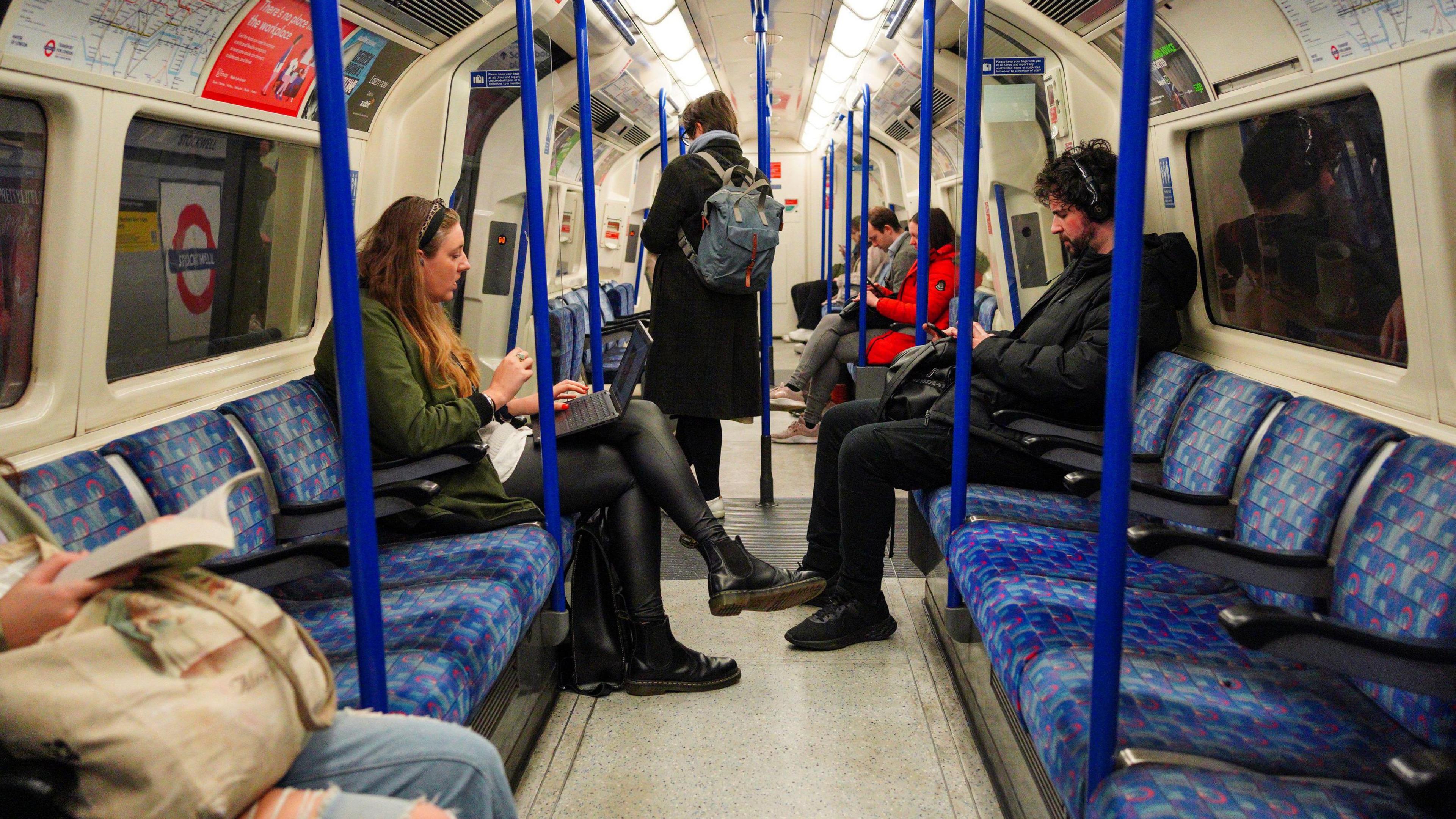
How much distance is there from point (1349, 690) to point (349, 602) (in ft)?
6.86

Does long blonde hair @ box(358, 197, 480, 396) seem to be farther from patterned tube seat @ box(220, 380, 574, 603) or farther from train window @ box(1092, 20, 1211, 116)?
train window @ box(1092, 20, 1211, 116)

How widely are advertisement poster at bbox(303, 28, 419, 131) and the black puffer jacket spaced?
101 inches

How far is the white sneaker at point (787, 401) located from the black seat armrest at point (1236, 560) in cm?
537

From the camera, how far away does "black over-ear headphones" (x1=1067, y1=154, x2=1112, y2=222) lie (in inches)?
134

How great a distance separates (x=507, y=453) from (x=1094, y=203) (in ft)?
6.83

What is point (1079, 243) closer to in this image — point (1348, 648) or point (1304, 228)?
point (1304, 228)

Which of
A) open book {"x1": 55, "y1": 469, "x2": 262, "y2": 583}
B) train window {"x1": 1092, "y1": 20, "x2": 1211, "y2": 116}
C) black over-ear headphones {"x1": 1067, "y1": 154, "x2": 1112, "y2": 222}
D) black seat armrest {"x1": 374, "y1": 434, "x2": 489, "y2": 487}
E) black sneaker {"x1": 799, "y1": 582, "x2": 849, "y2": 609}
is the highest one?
train window {"x1": 1092, "y1": 20, "x2": 1211, "y2": 116}

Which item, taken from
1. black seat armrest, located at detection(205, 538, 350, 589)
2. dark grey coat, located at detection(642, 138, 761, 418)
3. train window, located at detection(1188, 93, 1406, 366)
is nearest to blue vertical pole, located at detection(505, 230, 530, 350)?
dark grey coat, located at detection(642, 138, 761, 418)

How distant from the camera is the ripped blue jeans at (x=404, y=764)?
142 cm

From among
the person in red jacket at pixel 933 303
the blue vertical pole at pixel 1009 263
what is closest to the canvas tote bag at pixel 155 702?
the blue vertical pole at pixel 1009 263

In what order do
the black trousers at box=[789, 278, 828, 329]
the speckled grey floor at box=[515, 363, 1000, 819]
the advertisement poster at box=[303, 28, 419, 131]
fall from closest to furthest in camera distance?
the speckled grey floor at box=[515, 363, 1000, 819] < the advertisement poster at box=[303, 28, 419, 131] < the black trousers at box=[789, 278, 828, 329]

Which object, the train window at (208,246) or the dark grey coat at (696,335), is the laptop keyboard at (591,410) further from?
the train window at (208,246)

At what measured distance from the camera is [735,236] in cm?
411

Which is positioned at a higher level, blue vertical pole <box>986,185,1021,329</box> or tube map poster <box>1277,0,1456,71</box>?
tube map poster <box>1277,0,1456,71</box>
